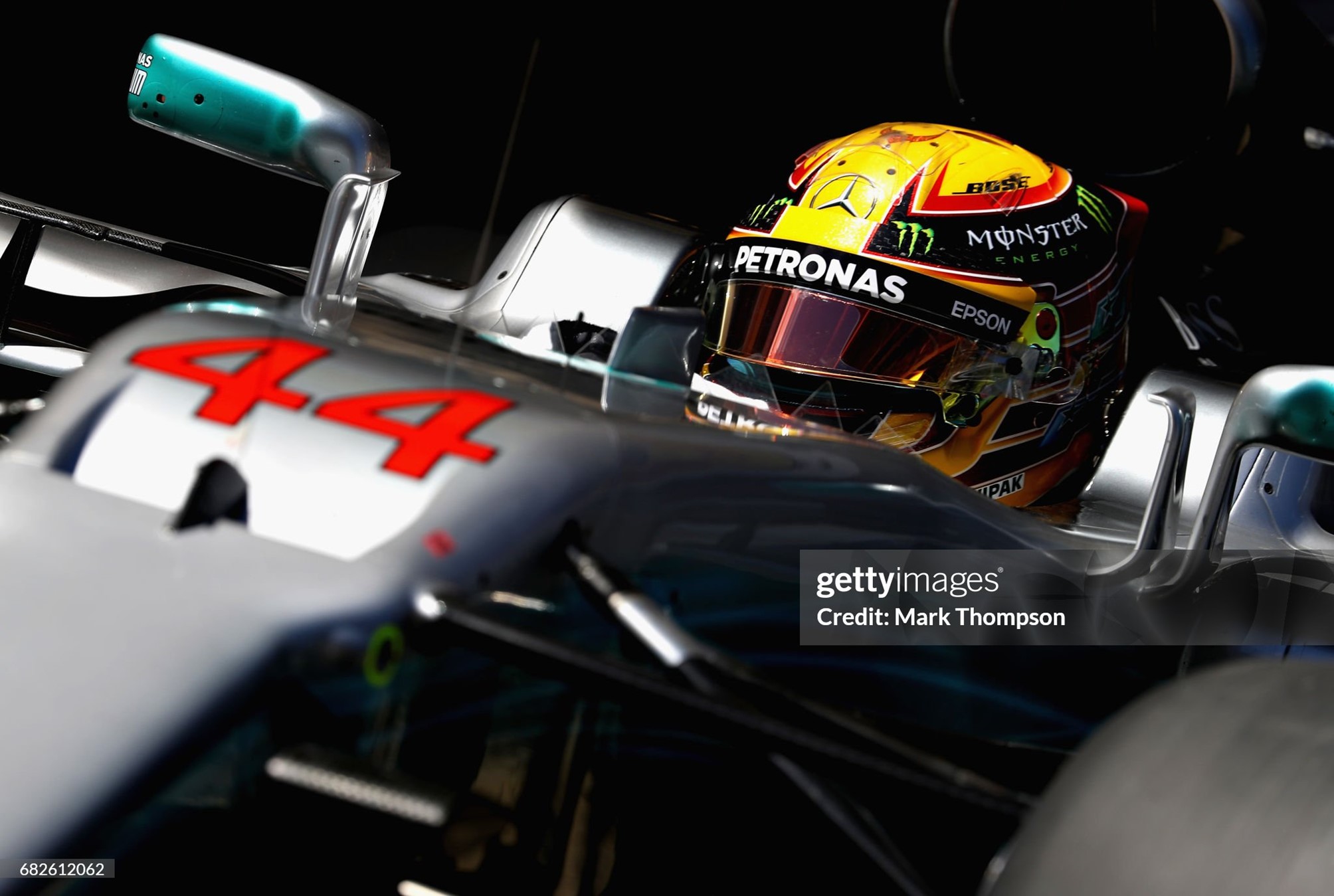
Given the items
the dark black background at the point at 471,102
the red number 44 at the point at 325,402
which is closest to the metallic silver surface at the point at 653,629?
the red number 44 at the point at 325,402

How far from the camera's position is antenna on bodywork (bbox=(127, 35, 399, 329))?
1.23 m

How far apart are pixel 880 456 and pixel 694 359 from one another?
0.57 ft

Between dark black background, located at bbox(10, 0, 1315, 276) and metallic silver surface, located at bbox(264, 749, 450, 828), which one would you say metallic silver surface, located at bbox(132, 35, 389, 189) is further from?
dark black background, located at bbox(10, 0, 1315, 276)

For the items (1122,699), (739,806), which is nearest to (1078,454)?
(1122,699)

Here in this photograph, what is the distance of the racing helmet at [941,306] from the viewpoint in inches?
66.1

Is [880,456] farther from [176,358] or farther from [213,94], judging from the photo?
[213,94]

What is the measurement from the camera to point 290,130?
1.24 m

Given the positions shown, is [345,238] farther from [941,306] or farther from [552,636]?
[941,306]

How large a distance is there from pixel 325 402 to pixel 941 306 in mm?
1070

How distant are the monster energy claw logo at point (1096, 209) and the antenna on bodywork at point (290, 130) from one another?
1.04m

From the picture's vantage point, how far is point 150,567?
2.24 ft

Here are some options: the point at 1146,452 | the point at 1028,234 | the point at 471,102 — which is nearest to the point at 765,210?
the point at 1028,234

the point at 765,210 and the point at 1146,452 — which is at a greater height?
the point at 765,210

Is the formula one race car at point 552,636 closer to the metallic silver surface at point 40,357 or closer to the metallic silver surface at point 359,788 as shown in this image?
the metallic silver surface at point 359,788
